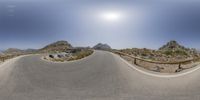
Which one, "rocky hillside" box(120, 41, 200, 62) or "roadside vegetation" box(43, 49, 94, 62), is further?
"roadside vegetation" box(43, 49, 94, 62)

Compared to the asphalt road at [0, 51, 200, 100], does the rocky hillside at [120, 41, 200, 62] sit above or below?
above

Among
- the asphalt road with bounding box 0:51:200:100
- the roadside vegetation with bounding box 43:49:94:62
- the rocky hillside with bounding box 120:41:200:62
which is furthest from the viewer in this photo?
the roadside vegetation with bounding box 43:49:94:62

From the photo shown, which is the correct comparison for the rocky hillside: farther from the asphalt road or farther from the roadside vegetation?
the asphalt road

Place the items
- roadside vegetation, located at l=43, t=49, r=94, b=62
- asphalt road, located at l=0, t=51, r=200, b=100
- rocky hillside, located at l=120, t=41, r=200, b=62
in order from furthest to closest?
roadside vegetation, located at l=43, t=49, r=94, b=62 < rocky hillside, located at l=120, t=41, r=200, b=62 < asphalt road, located at l=0, t=51, r=200, b=100

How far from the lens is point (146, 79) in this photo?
16.6m

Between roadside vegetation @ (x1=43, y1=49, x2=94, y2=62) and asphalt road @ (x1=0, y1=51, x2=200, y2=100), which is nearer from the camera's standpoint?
asphalt road @ (x1=0, y1=51, x2=200, y2=100)

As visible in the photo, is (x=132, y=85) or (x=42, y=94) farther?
(x=132, y=85)

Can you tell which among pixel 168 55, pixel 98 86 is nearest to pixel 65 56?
pixel 168 55

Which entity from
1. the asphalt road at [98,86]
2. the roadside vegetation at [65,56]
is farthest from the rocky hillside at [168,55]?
the asphalt road at [98,86]

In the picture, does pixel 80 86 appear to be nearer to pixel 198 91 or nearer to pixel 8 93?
pixel 8 93

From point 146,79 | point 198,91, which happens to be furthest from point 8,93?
point 198,91

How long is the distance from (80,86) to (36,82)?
8.05 feet

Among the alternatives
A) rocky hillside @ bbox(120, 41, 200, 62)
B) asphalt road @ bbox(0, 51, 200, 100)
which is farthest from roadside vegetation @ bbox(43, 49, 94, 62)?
asphalt road @ bbox(0, 51, 200, 100)

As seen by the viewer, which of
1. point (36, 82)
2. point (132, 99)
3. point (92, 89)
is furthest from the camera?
point (36, 82)
